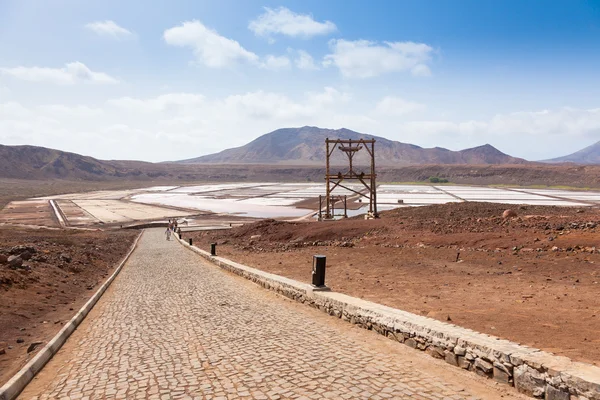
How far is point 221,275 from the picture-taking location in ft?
52.1

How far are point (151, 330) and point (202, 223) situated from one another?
38040mm

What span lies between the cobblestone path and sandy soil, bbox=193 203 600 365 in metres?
1.66

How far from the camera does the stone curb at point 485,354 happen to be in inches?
176

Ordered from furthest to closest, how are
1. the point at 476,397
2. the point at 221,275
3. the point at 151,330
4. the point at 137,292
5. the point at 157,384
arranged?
the point at 221,275 → the point at 137,292 → the point at 151,330 → the point at 157,384 → the point at 476,397

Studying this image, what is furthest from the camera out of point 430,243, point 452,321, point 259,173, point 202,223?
point 259,173

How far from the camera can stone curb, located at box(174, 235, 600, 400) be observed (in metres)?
4.48

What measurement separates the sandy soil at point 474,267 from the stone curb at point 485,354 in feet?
2.73

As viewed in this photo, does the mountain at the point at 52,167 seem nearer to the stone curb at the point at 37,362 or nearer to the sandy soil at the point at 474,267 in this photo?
the sandy soil at the point at 474,267

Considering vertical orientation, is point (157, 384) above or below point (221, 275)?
above

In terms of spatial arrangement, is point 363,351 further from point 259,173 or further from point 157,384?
point 259,173

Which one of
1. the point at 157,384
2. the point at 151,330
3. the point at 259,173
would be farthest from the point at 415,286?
the point at 259,173

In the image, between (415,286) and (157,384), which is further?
(415,286)

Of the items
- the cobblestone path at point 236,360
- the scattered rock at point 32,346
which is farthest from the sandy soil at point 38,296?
the cobblestone path at point 236,360

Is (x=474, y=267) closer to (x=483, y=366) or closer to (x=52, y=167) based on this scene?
(x=483, y=366)
